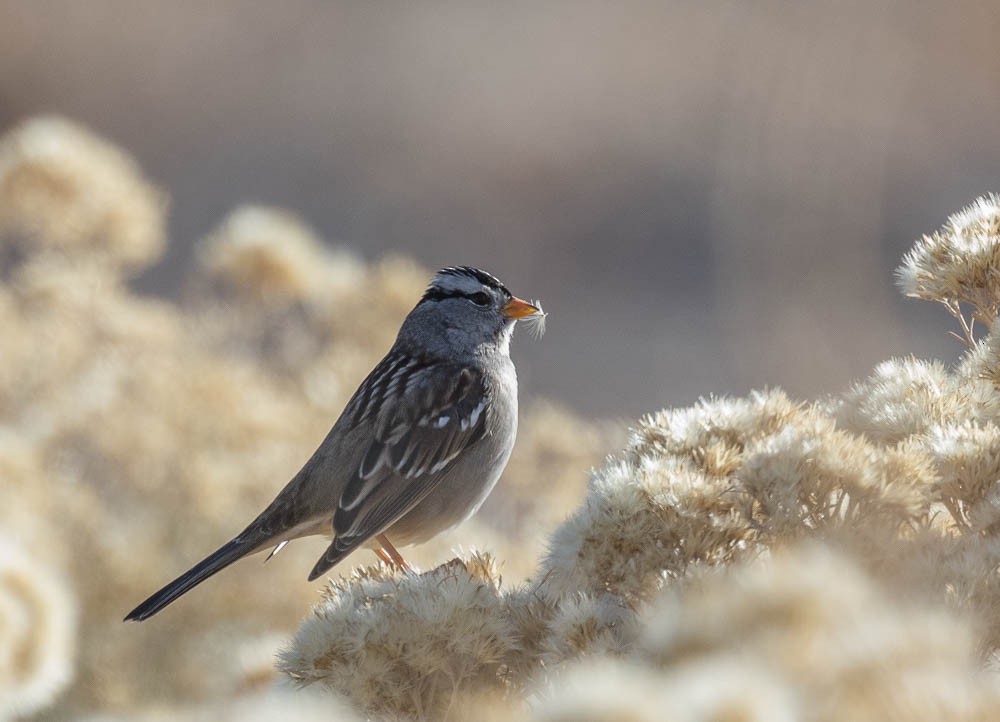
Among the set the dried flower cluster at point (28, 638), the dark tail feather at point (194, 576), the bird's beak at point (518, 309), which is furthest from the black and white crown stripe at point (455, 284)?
the dried flower cluster at point (28, 638)

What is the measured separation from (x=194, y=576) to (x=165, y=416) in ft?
1.75

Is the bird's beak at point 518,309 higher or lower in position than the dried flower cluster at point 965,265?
higher

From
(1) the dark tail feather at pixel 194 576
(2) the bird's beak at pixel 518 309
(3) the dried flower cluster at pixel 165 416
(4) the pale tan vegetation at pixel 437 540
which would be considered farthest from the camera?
(2) the bird's beak at pixel 518 309

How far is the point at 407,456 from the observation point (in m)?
3.96

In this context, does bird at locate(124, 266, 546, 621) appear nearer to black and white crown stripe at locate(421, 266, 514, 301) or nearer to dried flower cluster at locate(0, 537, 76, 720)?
black and white crown stripe at locate(421, 266, 514, 301)

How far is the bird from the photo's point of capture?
3.70 metres

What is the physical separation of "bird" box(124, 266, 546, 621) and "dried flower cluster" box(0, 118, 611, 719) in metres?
0.10

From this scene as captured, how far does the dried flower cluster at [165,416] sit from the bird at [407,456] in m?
0.10

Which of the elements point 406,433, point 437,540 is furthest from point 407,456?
point 437,540

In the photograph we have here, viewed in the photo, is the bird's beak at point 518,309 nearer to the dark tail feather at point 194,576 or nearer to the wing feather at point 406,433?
the wing feather at point 406,433

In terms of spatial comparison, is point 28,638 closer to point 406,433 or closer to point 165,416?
point 165,416

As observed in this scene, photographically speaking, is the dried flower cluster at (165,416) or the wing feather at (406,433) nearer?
Answer: the dried flower cluster at (165,416)

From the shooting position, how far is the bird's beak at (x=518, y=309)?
452 cm

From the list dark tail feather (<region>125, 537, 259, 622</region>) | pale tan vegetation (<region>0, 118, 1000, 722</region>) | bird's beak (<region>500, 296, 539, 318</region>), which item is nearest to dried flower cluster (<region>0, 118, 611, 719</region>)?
pale tan vegetation (<region>0, 118, 1000, 722</region>)
